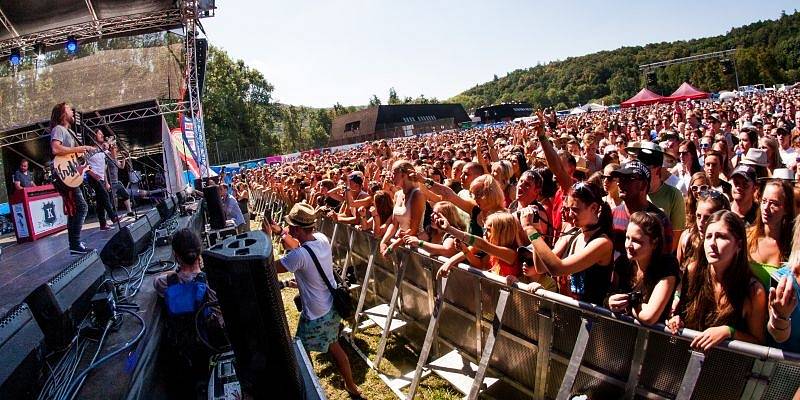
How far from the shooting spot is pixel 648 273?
2.59 m

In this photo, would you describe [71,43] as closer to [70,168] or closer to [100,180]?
[100,180]

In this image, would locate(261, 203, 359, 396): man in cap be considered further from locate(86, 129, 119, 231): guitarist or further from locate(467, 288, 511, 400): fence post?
locate(86, 129, 119, 231): guitarist

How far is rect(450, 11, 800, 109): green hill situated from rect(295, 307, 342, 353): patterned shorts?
7881cm

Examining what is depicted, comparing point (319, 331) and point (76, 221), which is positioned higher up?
point (76, 221)

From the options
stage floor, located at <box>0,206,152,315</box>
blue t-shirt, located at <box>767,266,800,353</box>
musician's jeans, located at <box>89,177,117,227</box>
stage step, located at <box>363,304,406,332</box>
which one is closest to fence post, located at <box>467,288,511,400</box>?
blue t-shirt, located at <box>767,266,800,353</box>

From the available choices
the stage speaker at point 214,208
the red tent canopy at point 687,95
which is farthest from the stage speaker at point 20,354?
the red tent canopy at point 687,95

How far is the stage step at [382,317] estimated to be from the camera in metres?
5.11

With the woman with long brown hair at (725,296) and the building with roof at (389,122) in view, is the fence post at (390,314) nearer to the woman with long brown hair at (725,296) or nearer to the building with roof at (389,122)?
the woman with long brown hair at (725,296)

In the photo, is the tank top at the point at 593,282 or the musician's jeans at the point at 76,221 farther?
the musician's jeans at the point at 76,221

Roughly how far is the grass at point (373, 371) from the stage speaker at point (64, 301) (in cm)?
225

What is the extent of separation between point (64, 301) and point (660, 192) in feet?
14.8

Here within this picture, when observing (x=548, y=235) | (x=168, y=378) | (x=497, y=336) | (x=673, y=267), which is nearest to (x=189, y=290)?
(x=168, y=378)

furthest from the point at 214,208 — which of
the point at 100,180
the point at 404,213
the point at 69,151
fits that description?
the point at 404,213

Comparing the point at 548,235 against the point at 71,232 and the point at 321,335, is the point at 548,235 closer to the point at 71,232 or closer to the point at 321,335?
the point at 321,335
